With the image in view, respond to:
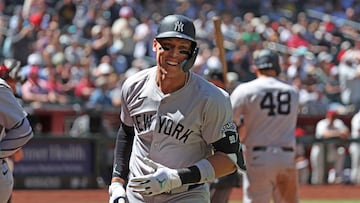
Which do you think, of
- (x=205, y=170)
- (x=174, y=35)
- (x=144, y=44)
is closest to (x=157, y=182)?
(x=205, y=170)

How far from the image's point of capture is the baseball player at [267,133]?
399 inches

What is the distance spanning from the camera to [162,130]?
6.14 meters

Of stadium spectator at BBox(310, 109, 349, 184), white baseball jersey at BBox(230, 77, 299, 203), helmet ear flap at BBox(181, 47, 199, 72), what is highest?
helmet ear flap at BBox(181, 47, 199, 72)

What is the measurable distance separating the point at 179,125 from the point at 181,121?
0.03 meters

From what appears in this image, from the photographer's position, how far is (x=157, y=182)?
18.9 feet

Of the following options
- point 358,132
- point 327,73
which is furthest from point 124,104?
point 327,73

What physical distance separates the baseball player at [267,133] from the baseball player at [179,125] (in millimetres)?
3882

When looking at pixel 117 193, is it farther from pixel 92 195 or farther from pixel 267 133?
pixel 92 195

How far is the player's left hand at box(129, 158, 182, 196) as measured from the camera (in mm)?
5750

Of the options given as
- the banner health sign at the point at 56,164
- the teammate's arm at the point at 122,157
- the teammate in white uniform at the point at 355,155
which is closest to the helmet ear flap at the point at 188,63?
the teammate's arm at the point at 122,157

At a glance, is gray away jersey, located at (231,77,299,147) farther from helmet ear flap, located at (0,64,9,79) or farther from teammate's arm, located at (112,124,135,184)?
teammate's arm, located at (112,124,135,184)

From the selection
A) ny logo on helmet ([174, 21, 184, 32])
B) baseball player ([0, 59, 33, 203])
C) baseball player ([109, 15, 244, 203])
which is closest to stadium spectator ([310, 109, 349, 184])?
baseball player ([0, 59, 33, 203])

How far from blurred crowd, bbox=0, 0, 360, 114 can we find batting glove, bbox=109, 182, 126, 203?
1239 centimetres

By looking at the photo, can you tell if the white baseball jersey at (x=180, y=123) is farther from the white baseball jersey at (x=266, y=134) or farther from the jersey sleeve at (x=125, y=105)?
the white baseball jersey at (x=266, y=134)
